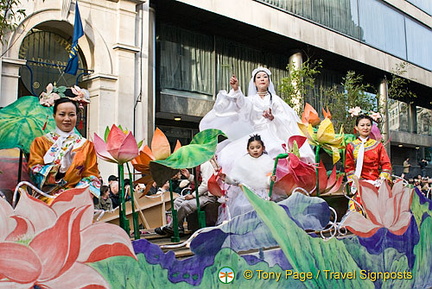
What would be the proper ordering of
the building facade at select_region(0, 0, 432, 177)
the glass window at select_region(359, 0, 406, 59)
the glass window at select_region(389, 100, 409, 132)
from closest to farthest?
1. the building facade at select_region(0, 0, 432, 177)
2. the glass window at select_region(359, 0, 406, 59)
3. the glass window at select_region(389, 100, 409, 132)

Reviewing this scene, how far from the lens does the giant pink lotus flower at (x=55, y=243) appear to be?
2172 millimetres

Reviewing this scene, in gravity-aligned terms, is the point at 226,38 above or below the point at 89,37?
above

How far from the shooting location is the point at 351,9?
1752cm

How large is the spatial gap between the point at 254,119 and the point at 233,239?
88.1 inches

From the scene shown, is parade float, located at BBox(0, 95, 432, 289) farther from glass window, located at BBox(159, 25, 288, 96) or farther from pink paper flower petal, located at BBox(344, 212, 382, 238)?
glass window, located at BBox(159, 25, 288, 96)

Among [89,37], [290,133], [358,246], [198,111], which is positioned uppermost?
[89,37]

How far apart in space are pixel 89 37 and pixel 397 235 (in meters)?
8.14

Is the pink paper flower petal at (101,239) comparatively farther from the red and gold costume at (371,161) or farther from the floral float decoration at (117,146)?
the red and gold costume at (371,161)

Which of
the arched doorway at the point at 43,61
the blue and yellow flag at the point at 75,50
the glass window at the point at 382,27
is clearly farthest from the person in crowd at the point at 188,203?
the glass window at the point at 382,27

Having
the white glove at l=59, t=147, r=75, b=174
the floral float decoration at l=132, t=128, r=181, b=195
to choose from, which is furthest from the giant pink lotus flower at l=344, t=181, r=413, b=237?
the white glove at l=59, t=147, r=75, b=174

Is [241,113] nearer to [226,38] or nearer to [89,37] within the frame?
[89,37]

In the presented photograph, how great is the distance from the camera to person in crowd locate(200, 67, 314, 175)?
4426 millimetres

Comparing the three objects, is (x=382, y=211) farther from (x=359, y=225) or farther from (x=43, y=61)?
(x=43, y=61)

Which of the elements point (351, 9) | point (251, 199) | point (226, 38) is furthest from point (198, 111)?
point (251, 199)
